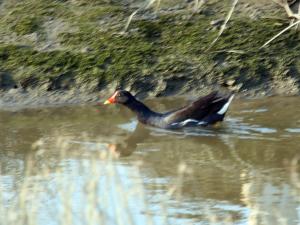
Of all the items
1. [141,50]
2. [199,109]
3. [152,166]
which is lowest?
[199,109]

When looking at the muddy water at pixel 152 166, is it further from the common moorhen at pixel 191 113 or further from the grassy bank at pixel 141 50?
the grassy bank at pixel 141 50

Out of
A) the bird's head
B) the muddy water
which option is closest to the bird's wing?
the muddy water

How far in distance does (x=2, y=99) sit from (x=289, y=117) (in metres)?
3.34

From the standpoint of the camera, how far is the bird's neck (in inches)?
455

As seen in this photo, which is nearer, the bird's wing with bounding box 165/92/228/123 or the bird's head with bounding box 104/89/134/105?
the bird's wing with bounding box 165/92/228/123

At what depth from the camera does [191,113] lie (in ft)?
37.6

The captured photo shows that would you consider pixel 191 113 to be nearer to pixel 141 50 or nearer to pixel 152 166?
pixel 141 50

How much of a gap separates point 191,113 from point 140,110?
0.59 metres

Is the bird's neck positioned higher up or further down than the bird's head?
further down

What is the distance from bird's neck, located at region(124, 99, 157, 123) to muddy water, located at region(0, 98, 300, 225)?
0.12 meters

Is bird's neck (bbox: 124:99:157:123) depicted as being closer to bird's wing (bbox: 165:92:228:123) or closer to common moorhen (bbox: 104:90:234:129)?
common moorhen (bbox: 104:90:234:129)

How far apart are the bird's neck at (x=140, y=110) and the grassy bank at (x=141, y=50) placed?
68 cm

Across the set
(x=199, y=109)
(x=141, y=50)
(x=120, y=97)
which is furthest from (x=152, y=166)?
(x=141, y=50)

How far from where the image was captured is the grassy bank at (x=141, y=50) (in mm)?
12445
